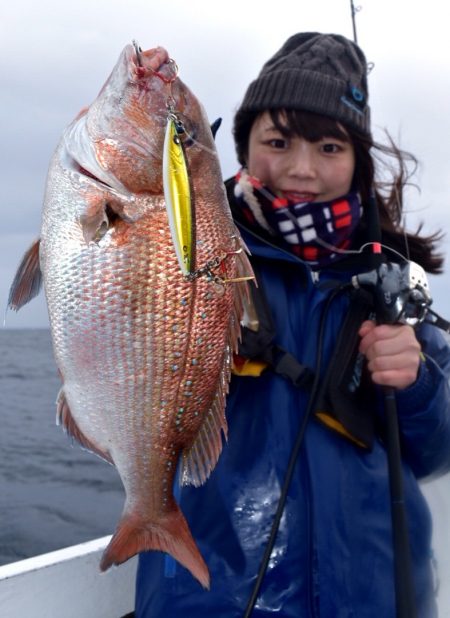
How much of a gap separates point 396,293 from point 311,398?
391mm

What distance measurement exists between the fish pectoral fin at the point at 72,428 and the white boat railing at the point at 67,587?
3.11 ft

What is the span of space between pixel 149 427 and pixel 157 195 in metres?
0.49

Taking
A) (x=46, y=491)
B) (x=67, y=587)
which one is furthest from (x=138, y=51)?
(x=46, y=491)

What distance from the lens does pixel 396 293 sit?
1939 millimetres

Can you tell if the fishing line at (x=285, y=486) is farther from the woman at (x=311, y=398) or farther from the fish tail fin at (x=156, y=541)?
the fish tail fin at (x=156, y=541)

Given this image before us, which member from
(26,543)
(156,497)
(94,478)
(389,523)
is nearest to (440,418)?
(389,523)

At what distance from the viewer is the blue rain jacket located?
1.84 metres

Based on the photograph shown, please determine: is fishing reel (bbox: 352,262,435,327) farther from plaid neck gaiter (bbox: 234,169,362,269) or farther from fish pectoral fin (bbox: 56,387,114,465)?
fish pectoral fin (bbox: 56,387,114,465)

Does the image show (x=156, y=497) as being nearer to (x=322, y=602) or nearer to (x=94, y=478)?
(x=322, y=602)

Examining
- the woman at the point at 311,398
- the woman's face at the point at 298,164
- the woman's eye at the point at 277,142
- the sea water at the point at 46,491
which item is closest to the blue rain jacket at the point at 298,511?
the woman at the point at 311,398

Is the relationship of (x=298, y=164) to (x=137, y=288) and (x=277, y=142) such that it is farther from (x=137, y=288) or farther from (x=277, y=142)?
(x=137, y=288)

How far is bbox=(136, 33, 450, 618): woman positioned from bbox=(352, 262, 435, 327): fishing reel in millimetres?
56

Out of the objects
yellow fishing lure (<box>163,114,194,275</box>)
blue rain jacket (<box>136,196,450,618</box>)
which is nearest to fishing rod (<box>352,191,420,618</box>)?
blue rain jacket (<box>136,196,450,618</box>)

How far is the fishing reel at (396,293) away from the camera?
76.2 inches
